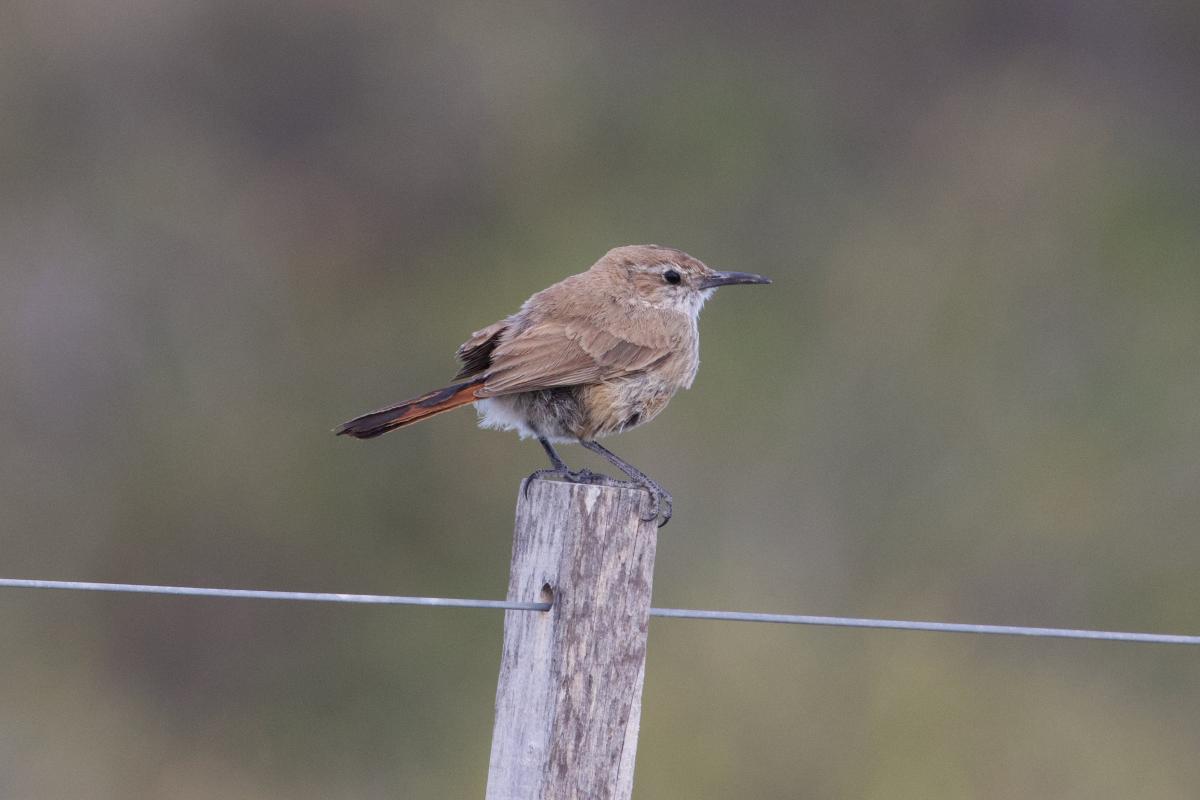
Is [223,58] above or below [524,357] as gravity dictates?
Result: above

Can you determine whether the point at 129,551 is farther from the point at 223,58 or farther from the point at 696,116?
the point at 696,116

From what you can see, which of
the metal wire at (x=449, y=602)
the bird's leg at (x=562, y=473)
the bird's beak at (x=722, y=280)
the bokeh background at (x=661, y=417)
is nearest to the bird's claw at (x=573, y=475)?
the bird's leg at (x=562, y=473)

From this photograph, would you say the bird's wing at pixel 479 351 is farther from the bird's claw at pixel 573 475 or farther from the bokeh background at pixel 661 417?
the bokeh background at pixel 661 417

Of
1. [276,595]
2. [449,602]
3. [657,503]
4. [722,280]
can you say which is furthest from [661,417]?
[276,595]

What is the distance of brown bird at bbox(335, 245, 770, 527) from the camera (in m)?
4.36

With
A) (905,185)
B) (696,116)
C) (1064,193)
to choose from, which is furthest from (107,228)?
(1064,193)

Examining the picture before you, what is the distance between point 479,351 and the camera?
4.57 metres

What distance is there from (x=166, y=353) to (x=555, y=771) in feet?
27.4

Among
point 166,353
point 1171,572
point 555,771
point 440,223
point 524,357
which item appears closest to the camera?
point 555,771

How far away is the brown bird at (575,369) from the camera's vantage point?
436cm

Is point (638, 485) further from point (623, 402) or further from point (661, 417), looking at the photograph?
point (661, 417)

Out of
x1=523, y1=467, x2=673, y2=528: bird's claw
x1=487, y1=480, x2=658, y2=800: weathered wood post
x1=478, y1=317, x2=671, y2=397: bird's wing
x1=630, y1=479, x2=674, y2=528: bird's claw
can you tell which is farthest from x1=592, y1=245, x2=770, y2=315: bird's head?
x1=487, y1=480, x2=658, y2=800: weathered wood post

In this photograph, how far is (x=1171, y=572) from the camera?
10070 mm

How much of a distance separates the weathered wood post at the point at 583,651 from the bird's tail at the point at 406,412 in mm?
873
